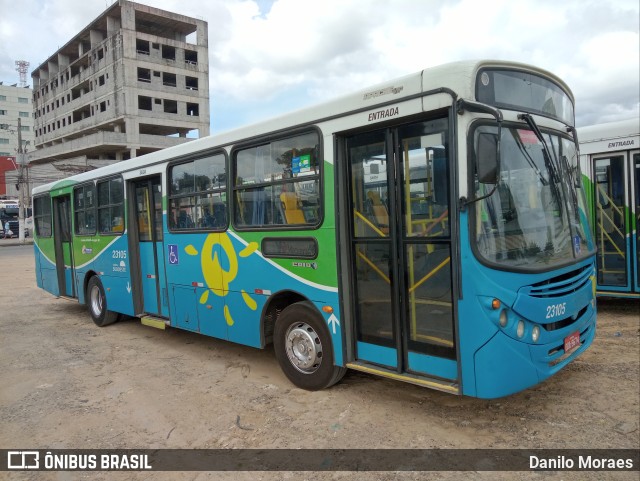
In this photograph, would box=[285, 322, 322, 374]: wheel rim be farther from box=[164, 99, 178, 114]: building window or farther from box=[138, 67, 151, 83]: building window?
box=[164, 99, 178, 114]: building window

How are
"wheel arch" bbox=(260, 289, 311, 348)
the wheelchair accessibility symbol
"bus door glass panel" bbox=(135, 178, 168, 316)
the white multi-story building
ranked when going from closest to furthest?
"wheel arch" bbox=(260, 289, 311, 348) < the wheelchair accessibility symbol < "bus door glass panel" bbox=(135, 178, 168, 316) < the white multi-story building

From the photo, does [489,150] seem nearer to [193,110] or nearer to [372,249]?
[372,249]

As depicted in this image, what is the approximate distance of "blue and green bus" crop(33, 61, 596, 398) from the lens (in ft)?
11.9

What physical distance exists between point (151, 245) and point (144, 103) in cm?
5400

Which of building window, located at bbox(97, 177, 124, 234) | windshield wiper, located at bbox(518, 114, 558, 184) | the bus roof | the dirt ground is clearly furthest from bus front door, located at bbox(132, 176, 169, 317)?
windshield wiper, located at bbox(518, 114, 558, 184)

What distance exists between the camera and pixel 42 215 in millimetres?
11117

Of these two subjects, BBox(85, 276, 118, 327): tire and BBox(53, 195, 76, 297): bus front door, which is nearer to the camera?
BBox(85, 276, 118, 327): tire

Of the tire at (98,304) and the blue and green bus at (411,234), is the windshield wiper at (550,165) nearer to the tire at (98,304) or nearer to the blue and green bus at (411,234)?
the blue and green bus at (411,234)

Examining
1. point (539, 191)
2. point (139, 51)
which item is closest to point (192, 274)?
point (539, 191)

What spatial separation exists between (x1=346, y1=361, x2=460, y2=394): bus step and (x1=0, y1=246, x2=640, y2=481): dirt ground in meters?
0.43

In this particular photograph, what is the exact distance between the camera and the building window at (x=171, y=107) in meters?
57.9

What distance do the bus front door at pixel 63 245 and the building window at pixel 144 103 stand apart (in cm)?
4934

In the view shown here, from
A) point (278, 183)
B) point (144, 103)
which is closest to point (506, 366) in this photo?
point (278, 183)

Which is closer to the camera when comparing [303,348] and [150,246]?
[303,348]
